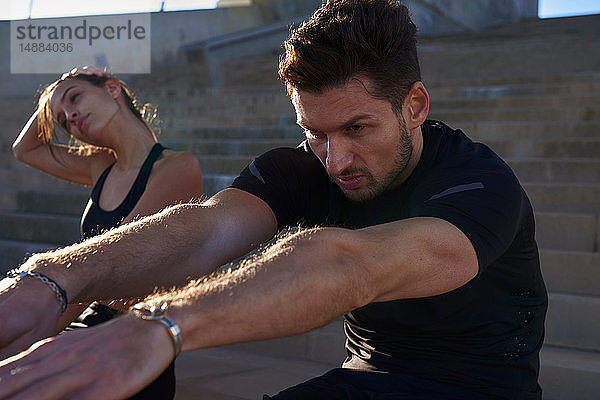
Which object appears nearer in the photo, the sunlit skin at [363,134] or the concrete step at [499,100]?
the sunlit skin at [363,134]

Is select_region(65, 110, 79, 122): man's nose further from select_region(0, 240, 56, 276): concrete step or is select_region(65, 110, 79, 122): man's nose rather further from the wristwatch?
the wristwatch

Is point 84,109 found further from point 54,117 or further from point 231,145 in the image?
point 231,145

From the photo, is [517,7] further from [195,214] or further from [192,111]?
[195,214]

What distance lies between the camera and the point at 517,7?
19.2m

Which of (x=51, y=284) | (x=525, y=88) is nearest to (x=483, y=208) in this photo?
(x=51, y=284)

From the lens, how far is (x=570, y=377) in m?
2.47

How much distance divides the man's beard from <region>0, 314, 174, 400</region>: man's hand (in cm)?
87

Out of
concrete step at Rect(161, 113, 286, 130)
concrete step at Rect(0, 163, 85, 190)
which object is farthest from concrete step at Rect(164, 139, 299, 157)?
concrete step at Rect(0, 163, 85, 190)

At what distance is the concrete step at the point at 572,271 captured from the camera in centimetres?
304

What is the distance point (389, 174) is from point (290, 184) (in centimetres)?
34

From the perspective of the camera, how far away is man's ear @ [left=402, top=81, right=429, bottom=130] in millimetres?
1691

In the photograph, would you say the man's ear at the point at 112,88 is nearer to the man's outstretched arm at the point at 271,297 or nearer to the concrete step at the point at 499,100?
the man's outstretched arm at the point at 271,297

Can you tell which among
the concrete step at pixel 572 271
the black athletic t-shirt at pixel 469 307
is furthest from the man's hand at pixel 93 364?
the concrete step at pixel 572 271

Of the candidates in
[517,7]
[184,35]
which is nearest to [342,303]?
[184,35]
